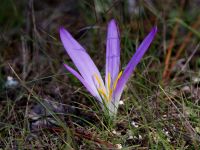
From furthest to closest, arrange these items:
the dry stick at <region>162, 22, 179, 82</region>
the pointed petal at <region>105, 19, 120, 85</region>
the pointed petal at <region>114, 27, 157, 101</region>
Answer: the dry stick at <region>162, 22, 179, 82</region> → the pointed petal at <region>105, 19, 120, 85</region> → the pointed petal at <region>114, 27, 157, 101</region>

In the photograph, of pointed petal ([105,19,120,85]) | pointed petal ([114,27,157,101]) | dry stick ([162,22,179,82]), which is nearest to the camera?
pointed petal ([114,27,157,101])

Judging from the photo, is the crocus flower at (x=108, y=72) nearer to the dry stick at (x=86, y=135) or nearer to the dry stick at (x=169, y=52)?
the dry stick at (x=86, y=135)

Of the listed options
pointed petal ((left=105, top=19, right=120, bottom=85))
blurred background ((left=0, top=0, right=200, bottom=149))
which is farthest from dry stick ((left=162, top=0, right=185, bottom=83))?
pointed petal ((left=105, top=19, right=120, bottom=85))

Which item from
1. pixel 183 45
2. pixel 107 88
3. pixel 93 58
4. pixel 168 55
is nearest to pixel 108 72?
pixel 107 88

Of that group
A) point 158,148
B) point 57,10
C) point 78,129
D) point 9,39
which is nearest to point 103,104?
point 78,129

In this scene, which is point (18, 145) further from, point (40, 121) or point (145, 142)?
point (145, 142)

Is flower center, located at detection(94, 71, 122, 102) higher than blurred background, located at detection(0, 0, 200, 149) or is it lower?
higher

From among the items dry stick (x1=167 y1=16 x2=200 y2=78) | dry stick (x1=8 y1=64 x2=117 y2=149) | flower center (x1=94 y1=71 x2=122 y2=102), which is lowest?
dry stick (x1=167 y1=16 x2=200 y2=78)

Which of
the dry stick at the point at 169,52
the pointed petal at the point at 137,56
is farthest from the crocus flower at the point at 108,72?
the dry stick at the point at 169,52

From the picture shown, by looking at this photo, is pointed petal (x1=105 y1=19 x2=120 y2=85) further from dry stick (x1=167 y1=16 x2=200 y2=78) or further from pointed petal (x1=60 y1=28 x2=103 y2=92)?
dry stick (x1=167 y1=16 x2=200 y2=78)
